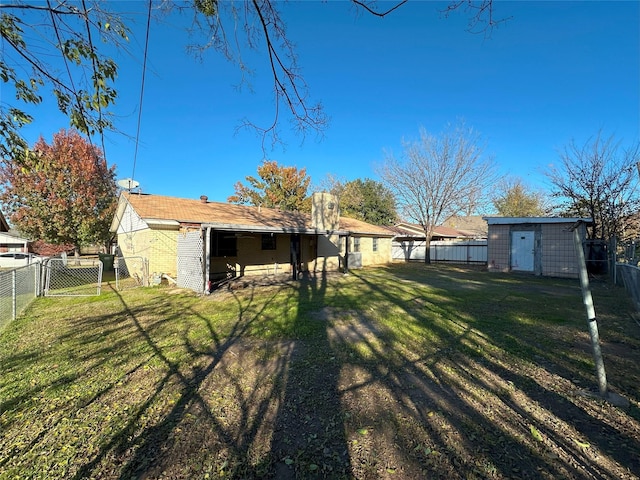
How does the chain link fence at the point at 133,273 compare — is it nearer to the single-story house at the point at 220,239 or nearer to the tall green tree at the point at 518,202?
the single-story house at the point at 220,239

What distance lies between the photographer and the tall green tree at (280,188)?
109 feet

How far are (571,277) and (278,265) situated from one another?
13.2 meters

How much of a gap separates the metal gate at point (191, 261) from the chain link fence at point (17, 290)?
378 centimetres

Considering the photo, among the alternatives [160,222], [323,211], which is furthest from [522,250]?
[160,222]

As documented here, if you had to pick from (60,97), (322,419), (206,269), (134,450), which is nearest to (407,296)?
(206,269)

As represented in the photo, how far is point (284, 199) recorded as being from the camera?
1316 inches

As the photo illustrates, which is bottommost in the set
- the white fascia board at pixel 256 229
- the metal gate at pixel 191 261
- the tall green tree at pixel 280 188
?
the metal gate at pixel 191 261

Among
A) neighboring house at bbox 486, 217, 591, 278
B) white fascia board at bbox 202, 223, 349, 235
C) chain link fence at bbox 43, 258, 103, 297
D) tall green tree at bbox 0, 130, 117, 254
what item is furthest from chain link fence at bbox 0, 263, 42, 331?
neighboring house at bbox 486, 217, 591, 278

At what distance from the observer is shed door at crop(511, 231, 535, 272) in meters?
14.6

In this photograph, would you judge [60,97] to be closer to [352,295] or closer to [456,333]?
[456,333]

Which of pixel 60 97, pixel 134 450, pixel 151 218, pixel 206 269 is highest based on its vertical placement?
pixel 60 97

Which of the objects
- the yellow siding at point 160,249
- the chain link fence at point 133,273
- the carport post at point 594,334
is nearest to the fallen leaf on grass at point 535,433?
the carport post at point 594,334

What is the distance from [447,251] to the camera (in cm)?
2323

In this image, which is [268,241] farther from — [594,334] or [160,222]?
[594,334]
